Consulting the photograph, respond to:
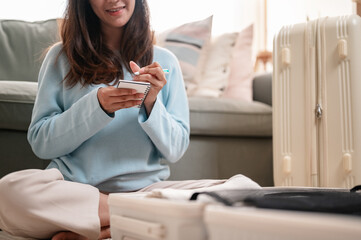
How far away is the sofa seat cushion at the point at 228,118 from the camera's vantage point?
1.54m

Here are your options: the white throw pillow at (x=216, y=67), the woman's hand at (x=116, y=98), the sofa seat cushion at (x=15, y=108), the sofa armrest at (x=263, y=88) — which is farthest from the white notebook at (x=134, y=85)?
the sofa armrest at (x=263, y=88)

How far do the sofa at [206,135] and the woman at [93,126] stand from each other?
0.79 ft

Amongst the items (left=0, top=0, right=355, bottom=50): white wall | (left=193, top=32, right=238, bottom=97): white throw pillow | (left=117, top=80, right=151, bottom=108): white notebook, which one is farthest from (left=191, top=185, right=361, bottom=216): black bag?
(left=0, top=0, right=355, bottom=50): white wall

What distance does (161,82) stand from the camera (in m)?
1.01

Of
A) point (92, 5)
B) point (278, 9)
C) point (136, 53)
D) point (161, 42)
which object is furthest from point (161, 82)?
point (278, 9)

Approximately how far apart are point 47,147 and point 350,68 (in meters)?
0.83

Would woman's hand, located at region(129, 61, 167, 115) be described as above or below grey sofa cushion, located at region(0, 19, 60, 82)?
below

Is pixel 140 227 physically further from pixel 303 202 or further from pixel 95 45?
pixel 95 45

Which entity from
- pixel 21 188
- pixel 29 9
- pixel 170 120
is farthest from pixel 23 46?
pixel 21 188

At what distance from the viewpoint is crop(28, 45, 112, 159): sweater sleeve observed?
1.04 m

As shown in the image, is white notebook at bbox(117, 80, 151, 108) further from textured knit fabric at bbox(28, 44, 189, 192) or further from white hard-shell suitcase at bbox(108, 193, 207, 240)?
white hard-shell suitcase at bbox(108, 193, 207, 240)

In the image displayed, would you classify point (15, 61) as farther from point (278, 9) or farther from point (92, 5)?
point (278, 9)

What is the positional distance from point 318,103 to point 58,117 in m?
0.71

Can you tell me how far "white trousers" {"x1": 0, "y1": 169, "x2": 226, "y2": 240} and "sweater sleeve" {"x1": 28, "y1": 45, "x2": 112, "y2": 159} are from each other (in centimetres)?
14
